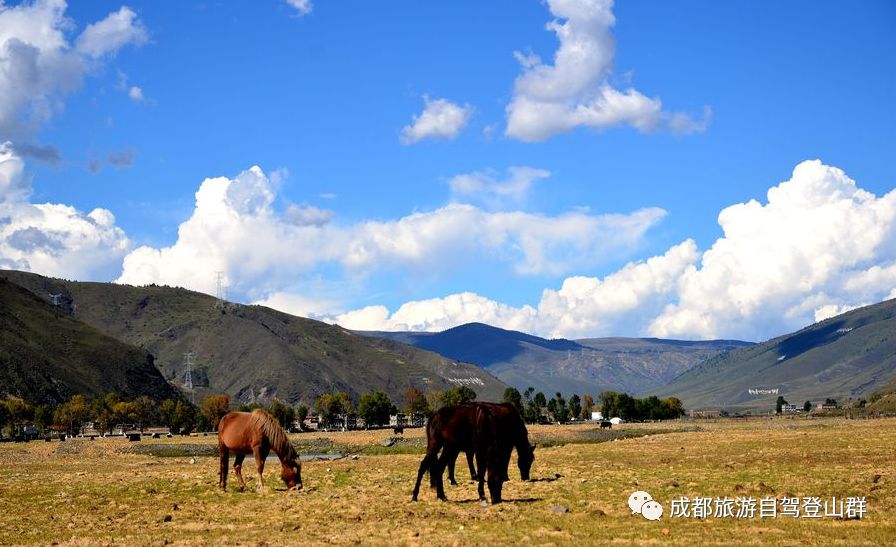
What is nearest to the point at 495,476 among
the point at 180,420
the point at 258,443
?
the point at 258,443

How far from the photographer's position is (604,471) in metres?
36.8

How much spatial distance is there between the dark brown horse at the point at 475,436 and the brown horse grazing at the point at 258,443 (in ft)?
22.9

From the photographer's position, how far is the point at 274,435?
32.3 meters

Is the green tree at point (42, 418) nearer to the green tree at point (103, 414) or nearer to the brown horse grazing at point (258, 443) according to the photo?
the green tree at point (103, 414)

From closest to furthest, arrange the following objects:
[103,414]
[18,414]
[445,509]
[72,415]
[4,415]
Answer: [445,509] < [4,415] < [18,414] < [103,414] < [72,415]

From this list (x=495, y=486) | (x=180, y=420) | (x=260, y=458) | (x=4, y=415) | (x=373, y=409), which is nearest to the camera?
(x=495, y=486)

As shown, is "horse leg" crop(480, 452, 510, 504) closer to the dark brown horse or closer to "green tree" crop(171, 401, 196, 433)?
the dark brown horse

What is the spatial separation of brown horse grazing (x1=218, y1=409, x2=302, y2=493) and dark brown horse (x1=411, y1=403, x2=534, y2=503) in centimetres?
698

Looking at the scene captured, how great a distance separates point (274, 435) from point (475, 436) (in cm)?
949

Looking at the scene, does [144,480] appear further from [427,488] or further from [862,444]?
[862,444]

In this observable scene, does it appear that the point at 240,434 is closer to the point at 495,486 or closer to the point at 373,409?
the point at 495,486

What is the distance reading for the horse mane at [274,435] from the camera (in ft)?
106

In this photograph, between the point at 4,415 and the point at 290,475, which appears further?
the point at 4,415

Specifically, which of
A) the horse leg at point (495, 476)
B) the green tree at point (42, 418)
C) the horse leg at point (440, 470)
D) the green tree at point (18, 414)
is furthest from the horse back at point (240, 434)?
the green tree at point (42, 418)
